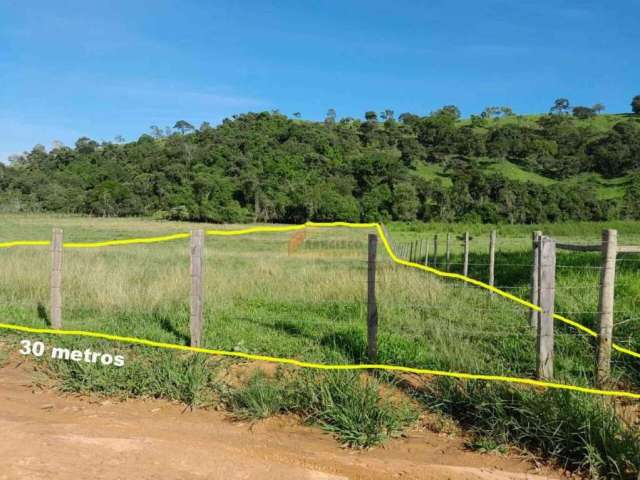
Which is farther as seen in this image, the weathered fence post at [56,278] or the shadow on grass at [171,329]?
the weathered fence post at [56,278]

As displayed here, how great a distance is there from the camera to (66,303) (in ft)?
30.2

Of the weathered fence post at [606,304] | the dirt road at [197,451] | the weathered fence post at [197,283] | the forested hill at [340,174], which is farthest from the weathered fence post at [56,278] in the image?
the forested hill at [340,174]

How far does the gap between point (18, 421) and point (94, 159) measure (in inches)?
4018

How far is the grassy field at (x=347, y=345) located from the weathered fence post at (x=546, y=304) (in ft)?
0.69

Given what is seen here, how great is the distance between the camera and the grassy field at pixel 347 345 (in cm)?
432

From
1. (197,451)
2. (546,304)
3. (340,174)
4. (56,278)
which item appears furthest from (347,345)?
(340,174)

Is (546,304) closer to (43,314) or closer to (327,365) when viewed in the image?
(327,365)

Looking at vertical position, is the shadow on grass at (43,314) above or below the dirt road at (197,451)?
above

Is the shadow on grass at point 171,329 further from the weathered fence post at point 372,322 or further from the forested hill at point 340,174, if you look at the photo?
the forested hill at point 340,174

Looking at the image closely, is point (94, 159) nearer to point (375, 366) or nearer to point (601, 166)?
point (601, 166)

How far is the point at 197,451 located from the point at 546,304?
135 inches

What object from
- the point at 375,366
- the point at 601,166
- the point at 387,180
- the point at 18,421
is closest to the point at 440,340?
the point at 375,366

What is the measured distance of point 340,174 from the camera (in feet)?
293

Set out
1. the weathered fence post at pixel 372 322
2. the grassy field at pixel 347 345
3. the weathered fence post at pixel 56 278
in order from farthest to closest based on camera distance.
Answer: the weathered fence post at pixel 56 278
the weathered fence post at pixel 372 322
the grassy field at pixel 347 345
